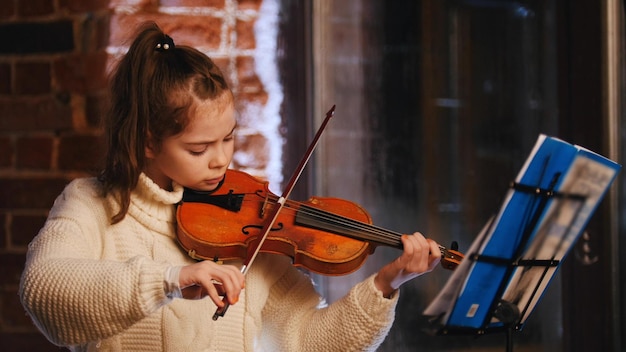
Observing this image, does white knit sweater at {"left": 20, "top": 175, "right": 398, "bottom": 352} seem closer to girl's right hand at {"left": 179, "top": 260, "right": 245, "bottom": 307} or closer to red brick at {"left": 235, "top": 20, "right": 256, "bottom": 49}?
girl's right hand at {"left": 179, "top": 260, "right": 245, "bottom": 307}

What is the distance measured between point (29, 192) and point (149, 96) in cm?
62

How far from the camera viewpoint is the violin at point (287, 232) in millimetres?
1481

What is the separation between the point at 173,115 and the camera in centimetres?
149

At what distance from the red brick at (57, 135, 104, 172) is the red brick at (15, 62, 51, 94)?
14cm

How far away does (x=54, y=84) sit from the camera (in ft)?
6.42

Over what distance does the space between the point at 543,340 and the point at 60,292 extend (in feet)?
4.36

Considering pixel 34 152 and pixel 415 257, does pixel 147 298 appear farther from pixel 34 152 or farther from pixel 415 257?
pixel 34 152

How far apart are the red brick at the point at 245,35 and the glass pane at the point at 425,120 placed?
0.90 ft

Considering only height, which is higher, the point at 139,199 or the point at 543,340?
the point at 139,199

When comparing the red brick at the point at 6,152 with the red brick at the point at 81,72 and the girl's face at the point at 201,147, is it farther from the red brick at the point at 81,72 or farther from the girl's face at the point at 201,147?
the girl's face at the point at 201,147

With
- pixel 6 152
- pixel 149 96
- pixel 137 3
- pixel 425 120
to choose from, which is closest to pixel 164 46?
pixel 149 96

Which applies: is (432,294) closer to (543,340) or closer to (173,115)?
(543,340)

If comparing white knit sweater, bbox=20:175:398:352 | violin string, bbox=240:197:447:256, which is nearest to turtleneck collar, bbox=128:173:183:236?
white knit sweater, bbox=20:175:398:352

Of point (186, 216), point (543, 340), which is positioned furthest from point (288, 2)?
point (543, 340)
